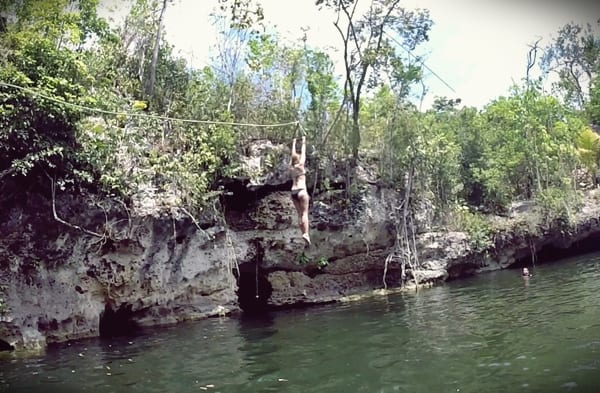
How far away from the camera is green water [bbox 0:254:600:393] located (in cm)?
781

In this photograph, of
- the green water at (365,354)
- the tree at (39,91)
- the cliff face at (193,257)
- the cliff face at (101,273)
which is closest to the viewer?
the green water at (365,354)

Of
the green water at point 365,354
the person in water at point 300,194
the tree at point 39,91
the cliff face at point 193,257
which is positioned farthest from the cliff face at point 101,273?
the person in water at point 300,194

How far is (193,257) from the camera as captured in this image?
17.9 m

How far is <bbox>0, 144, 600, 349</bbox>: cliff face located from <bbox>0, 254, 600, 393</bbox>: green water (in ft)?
4.96

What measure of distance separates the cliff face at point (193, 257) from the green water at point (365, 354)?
1511 millimetres

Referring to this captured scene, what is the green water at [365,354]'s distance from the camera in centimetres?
781

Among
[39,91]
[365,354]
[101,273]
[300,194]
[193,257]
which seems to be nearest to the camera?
[300,194]

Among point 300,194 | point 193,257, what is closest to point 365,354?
point 300,194

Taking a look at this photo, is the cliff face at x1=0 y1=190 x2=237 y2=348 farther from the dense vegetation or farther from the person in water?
the person in water

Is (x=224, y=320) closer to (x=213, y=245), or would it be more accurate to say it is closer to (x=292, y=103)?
(x=213, y=245)

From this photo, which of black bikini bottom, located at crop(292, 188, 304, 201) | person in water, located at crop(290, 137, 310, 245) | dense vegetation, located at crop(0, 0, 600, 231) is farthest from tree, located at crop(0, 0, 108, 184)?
black bikini bottom, located at crop(292, 188, 304, 201)

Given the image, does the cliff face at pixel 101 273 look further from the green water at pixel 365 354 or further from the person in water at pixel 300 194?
the person in water at pixel 300 194

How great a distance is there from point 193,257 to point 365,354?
926cm

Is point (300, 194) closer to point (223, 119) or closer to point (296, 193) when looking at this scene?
point (296, 193)
